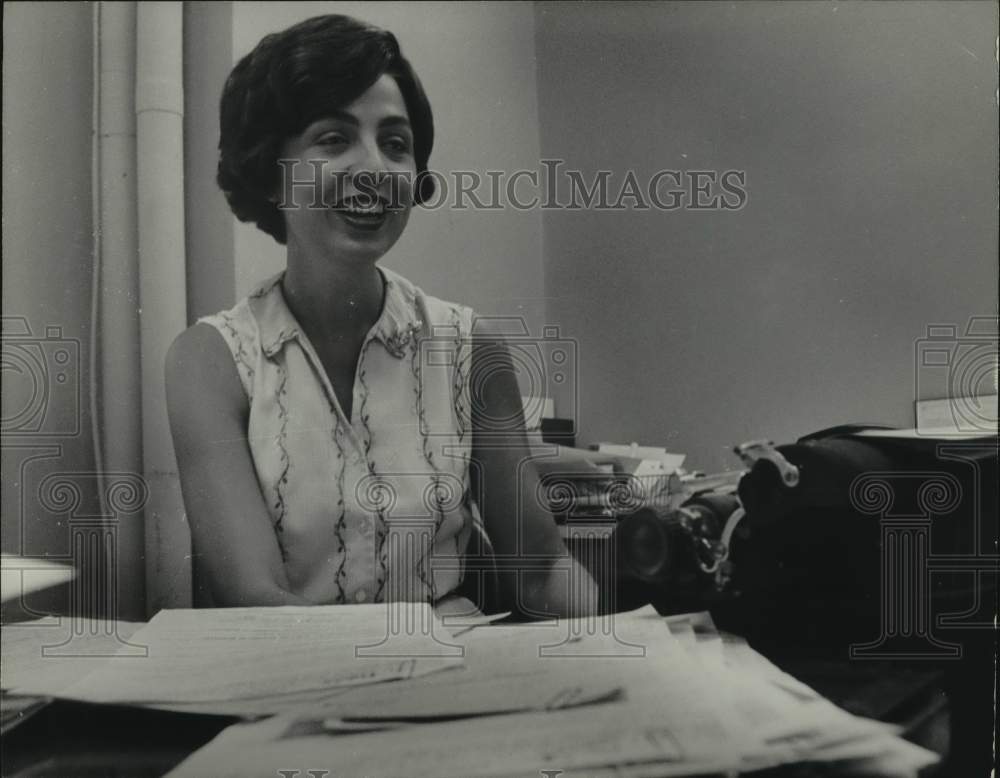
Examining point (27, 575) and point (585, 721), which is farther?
point (27, 575)

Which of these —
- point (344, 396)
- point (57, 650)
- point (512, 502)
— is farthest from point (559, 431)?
point (57, 650)

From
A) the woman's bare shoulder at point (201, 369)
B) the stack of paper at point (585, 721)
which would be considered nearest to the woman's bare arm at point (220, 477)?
the woman's bare shoulder at point (201, 369)

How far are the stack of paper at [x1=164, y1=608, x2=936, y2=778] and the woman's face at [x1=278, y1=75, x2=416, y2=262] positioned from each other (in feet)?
1.11

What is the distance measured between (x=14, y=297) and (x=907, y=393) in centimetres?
75

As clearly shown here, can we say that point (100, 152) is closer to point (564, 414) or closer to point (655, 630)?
point (564, 414)

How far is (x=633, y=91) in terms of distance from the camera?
2.47 feet

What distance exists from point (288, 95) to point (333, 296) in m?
0.17

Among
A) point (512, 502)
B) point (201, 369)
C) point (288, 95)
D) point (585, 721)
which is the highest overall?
point (288, 95)

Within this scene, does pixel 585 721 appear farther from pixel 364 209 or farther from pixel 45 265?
pixel 45 265

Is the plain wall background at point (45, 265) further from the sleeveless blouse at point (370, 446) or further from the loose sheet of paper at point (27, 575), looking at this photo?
the sleeveless blouse at point (370, 446)

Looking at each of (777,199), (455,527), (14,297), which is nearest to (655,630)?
(455,527)

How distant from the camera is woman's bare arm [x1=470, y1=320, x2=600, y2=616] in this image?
749mm

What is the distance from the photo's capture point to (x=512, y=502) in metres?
0.75

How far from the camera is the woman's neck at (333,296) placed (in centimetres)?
77
